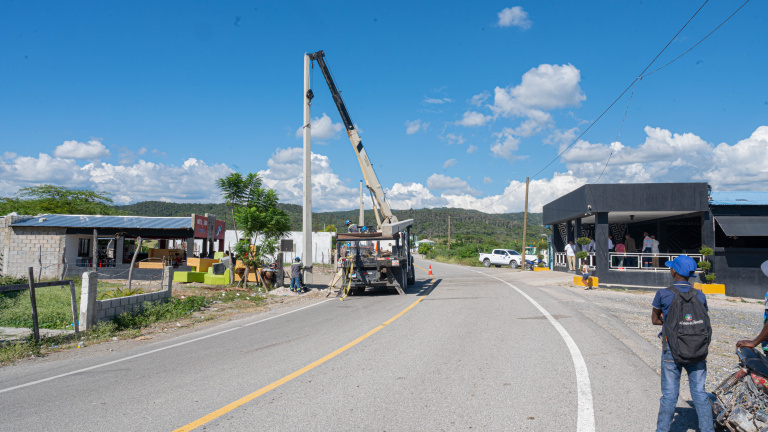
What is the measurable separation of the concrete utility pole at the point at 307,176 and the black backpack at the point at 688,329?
1711 cm

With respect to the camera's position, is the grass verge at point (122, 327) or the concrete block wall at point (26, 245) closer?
the grass verge at point (122, 327)

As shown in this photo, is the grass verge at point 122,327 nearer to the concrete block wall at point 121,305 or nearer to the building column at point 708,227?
the concrete block wall at point 121,305

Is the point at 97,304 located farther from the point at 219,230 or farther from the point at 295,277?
the point at 219,230

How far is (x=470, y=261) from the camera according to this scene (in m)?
49.3

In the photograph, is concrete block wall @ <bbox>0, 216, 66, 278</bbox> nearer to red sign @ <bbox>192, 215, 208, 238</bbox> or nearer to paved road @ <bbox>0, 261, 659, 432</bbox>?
red sign @ <bbox>192, 215, 208, 238</bbox>

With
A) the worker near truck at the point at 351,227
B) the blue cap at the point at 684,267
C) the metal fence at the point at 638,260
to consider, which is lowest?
the metal fence at the point at 638,260

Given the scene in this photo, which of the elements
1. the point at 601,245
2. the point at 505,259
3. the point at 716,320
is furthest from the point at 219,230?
the point at 716,320

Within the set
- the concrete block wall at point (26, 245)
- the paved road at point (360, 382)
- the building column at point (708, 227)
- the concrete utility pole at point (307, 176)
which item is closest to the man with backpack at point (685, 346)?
the paved road at point (360, 382)

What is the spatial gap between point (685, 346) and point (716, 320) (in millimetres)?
10611

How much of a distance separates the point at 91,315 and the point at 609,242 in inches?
849

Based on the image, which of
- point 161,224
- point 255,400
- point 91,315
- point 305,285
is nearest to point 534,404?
point 255,400

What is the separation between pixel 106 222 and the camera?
29344 millimetres

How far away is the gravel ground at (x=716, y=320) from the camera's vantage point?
24.2 ft

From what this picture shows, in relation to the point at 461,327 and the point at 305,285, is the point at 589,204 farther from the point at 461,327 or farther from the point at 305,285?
the point at 461,327
